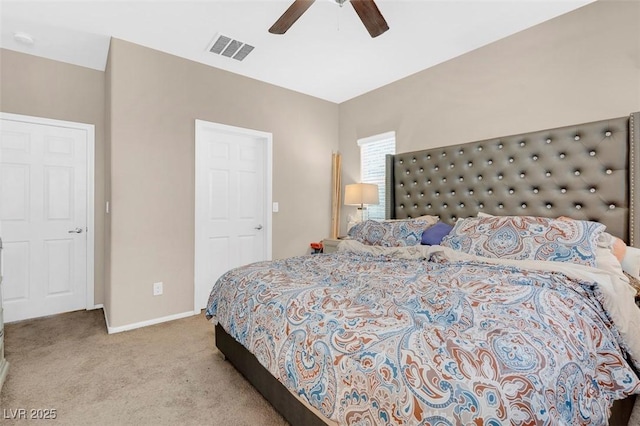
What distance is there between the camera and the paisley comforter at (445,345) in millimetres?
835

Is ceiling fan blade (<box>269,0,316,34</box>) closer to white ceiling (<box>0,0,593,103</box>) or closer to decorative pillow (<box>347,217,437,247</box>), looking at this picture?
white ceiling (<box>0,0,593,103</box>)

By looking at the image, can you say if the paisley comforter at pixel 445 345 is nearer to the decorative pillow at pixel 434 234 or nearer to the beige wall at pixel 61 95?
the decorative pillow at pixel 434 234

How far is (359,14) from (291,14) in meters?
0.44

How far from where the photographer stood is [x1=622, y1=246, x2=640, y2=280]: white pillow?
1.84 metres

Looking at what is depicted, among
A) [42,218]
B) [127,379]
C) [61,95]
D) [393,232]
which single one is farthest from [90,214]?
[393,232]

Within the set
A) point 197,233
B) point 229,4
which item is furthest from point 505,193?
point 197,233

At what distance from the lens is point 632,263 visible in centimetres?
185

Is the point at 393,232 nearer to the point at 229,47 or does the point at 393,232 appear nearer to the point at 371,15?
the point at 371,15

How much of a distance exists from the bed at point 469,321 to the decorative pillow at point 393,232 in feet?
0.62

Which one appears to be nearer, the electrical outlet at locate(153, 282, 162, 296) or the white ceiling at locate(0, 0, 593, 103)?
the white ceiling at locate(0, 0, 593, 103)

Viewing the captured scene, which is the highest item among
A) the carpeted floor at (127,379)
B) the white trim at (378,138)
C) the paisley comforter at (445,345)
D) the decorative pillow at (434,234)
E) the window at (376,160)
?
the white trim at (378,138)

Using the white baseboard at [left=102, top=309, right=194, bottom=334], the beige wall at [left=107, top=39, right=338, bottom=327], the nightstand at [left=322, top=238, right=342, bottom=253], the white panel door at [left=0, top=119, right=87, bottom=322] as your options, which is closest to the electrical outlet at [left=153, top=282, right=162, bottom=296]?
the beige wall at [left=107, top=39, right=338, bottom=327]

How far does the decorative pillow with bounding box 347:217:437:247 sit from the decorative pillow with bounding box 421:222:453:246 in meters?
0.05

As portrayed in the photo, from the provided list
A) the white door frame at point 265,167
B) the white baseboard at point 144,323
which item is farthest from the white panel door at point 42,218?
the white door frame at point 265,167
